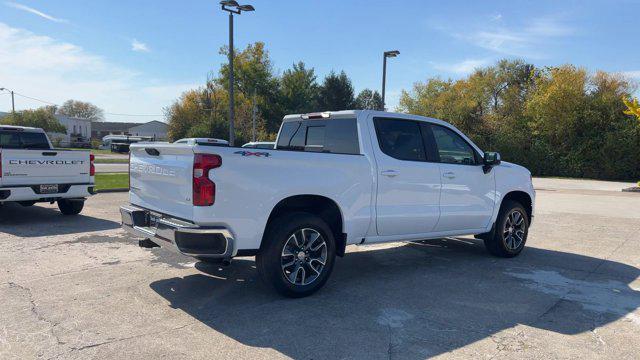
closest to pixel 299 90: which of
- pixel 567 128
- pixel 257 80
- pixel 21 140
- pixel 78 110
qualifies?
pixel 257 80

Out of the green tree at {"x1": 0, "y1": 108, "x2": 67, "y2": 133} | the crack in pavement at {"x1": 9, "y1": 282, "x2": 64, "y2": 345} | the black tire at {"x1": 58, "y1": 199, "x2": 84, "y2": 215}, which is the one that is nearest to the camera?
the crack in pavement at {"x1": 9, "y1": 282, "x2": 64, "y2": 345}

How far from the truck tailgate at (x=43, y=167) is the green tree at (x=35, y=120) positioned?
203 ft

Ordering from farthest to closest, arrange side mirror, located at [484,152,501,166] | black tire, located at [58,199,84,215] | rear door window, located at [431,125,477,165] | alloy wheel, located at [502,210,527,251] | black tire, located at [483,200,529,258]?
black tire, located at [58,199,84,215] < alloy wheel, located at [502,210,527,251] < black tire, located at [483,200,529,258] < side mirror, located at [484,152,501,166] < rear door window, located at [431,125,477,165]

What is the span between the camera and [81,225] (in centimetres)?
902

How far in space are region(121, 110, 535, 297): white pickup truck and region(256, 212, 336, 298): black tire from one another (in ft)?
0.03

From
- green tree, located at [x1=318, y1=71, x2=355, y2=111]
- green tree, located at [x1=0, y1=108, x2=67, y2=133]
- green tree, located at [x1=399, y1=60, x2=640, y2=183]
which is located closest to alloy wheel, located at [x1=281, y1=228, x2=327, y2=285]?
green tree, located at [x1=399, y1=60, x2=640, y2=183]

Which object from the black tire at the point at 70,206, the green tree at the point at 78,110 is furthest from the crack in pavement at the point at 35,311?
the green tree at the point at 78,110

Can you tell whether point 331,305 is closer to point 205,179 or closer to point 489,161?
point 205,179

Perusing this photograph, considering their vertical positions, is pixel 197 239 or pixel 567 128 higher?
pixel 567 128

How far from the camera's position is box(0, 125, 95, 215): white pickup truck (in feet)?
28.7

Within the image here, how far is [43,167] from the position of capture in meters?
9.19

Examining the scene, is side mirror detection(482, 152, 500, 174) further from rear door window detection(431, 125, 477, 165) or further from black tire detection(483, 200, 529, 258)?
black tire detection(483, 200, 529, 258)

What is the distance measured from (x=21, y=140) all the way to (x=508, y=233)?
381 inches

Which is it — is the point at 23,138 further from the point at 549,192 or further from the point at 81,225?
the point at 549,192
